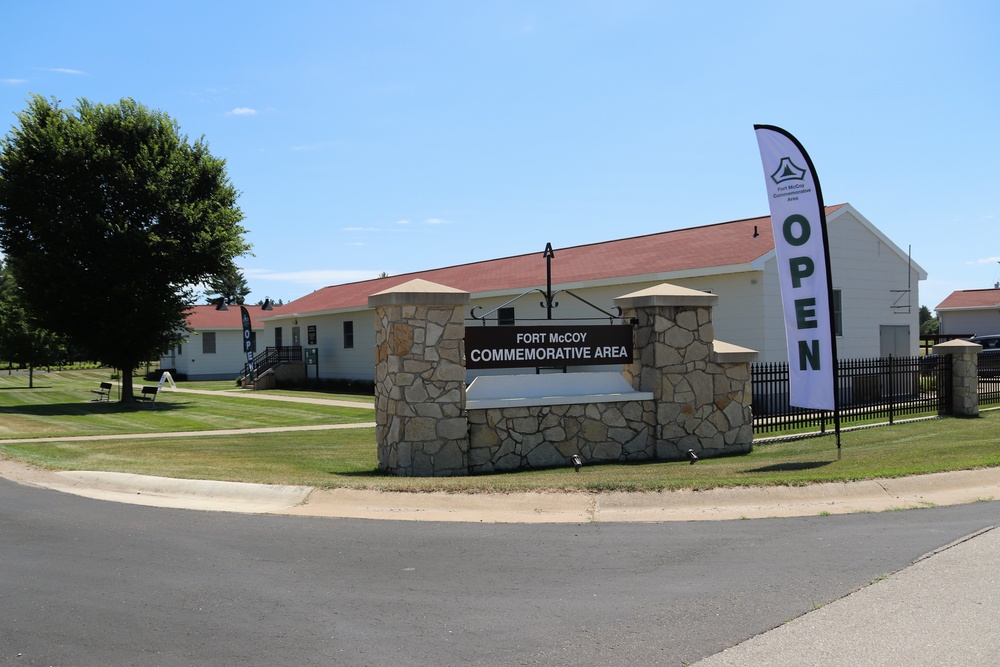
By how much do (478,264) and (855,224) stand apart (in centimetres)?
1702

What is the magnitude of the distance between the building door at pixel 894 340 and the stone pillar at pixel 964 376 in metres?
6.28

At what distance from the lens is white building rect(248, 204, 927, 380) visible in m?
22.9

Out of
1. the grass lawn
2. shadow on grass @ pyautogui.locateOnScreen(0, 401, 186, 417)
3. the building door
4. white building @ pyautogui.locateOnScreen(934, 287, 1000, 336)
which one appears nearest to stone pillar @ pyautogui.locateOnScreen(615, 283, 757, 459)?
the grass lawn

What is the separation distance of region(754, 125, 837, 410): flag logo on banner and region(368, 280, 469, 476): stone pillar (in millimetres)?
5637

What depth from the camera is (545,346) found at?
44.0 ft

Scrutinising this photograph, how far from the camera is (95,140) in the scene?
89.2 ft

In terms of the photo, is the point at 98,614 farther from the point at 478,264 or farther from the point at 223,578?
the point at 478,264

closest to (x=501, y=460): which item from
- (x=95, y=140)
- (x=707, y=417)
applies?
(x=707, y=417)

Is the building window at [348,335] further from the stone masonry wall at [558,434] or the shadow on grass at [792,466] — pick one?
the shadow on grass at [792,466]

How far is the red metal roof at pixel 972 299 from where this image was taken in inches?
1937

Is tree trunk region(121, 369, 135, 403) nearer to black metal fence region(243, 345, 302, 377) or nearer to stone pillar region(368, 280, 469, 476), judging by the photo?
black metal fence region(243, 345, 302, 377)

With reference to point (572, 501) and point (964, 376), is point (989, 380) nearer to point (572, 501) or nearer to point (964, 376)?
point (964, 376)

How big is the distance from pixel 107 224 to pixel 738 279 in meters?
19.7

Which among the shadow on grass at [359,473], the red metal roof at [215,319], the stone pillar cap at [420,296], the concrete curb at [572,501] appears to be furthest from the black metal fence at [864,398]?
the red metal roof at [215,319]
